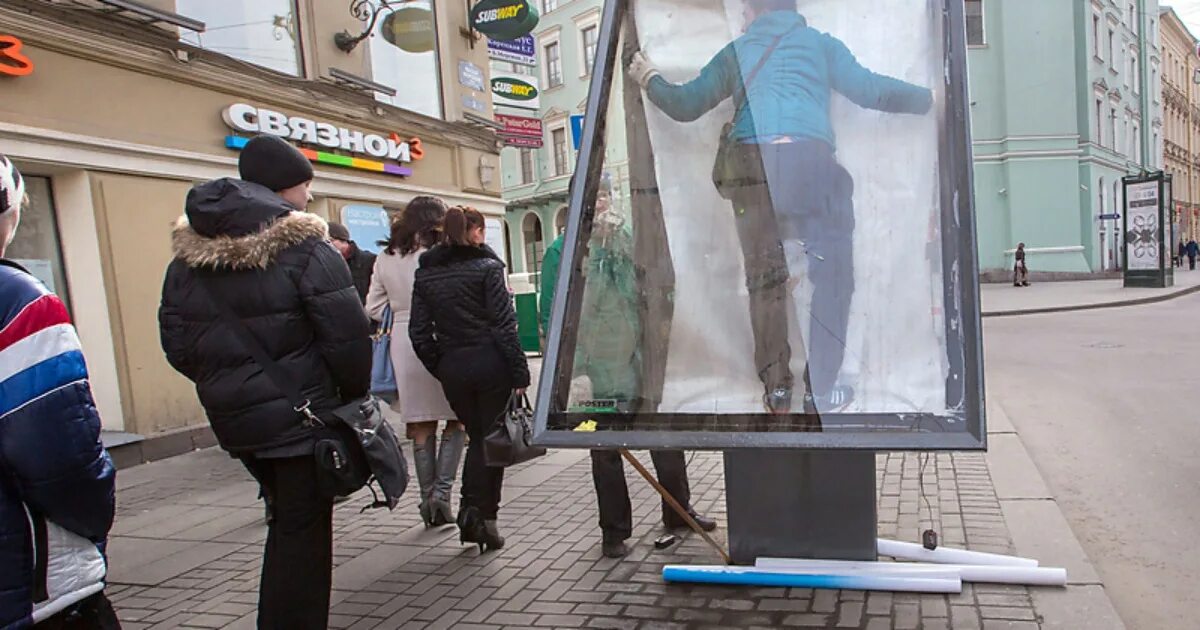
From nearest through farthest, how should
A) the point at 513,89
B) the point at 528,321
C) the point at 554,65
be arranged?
the point at 528,321 < the point at 513,89 < the point at 554,65

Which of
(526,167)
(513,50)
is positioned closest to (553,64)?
(526,167)

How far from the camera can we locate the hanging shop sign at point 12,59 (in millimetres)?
5801

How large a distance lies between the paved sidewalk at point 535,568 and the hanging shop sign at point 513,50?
27.3 feet

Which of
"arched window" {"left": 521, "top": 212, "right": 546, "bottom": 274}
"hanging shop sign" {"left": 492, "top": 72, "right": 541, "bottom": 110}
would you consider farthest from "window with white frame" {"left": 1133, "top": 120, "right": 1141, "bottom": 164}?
"hanging shop sign" {"left": 492, "top": 72, "right": 541, "bottom": 110}

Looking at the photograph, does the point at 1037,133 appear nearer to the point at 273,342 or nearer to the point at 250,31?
the point at 250,31

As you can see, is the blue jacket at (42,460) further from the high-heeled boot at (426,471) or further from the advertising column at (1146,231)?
the advertising column at (1146,231)

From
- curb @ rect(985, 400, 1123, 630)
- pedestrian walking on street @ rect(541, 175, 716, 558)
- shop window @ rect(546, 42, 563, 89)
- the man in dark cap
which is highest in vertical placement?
shop window @ rect(546, 42, 563, 89)

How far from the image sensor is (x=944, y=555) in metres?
3.39

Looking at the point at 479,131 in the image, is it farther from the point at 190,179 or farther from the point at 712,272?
the point at 712,272

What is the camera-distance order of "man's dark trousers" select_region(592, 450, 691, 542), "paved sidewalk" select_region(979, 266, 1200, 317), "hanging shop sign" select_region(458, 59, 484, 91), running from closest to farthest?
"man's dark trousers" select_region(592, 450, 691, 542) < "hanging shop sign" select_region(458, 59, 484, 91) < "paved sidewalk" select_region(979, 266, 1200, 317)

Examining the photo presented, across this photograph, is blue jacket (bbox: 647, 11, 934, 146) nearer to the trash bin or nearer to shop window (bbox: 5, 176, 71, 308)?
shop window (bbox: 5, 176, 71, 308)

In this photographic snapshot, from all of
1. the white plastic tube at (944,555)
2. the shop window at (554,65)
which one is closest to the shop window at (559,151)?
the shop window at (554,65)

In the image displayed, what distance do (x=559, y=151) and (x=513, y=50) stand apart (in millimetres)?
23962

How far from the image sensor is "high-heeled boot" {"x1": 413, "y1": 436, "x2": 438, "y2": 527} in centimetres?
449
